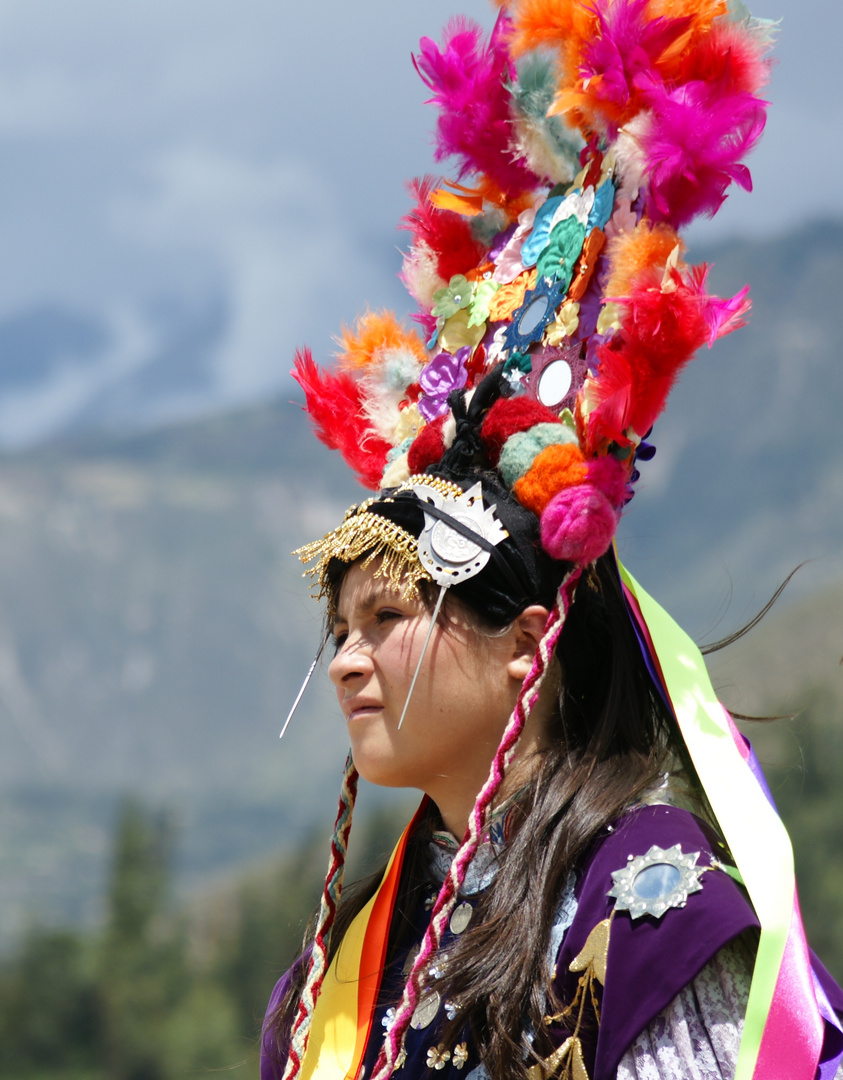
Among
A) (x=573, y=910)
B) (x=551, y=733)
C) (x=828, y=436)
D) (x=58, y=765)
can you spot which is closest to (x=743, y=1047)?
(x=573, y=910)

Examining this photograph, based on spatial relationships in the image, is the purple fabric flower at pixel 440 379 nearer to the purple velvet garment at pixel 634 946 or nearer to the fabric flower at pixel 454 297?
the fabric flower at pixel 454 297

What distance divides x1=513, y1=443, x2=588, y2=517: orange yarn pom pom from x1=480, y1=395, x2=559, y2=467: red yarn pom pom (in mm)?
113

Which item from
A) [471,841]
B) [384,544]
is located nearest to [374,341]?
[384,544]

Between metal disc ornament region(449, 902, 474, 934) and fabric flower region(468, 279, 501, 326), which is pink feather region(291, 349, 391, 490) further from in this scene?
metal disc ornament region(449, 902, 474, 934)

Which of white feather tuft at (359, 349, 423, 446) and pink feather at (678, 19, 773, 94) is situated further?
white feather tuft at (359, 349, 423, 446)

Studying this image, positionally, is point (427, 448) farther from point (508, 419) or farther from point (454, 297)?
point (454, 297)

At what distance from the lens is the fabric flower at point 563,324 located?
2.97m

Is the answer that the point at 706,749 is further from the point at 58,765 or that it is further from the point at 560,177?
the point at 58,765

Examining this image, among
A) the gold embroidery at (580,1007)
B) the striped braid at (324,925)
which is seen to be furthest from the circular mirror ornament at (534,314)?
the gold embroidery at (580,1007)

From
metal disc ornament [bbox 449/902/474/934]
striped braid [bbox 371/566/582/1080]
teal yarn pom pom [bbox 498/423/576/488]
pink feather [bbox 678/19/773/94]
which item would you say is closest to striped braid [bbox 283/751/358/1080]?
striped braid [bbox 371/566/582/1080]

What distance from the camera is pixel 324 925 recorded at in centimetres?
315

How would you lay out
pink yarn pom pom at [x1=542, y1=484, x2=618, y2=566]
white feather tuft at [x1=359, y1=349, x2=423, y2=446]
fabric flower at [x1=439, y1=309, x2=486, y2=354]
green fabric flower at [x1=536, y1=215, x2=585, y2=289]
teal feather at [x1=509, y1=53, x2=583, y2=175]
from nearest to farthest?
1. pink yarn pom pom at [x1=542, y1=484, x2=618, y2=566]
2. green fabric flower at [x1=536, y1=215, x2=585, y2=289]
3. teal feather at [x1=509, y1=53, x2=583, y2=175]
4. fabric flower at [x1=439, y1=309, x2=486, y2=354]
5. white feather tuft at [x1=359, y1=349, x2=423, y2=446]

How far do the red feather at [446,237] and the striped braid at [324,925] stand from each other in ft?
4.27

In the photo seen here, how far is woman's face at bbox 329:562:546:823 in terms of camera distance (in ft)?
9.15
